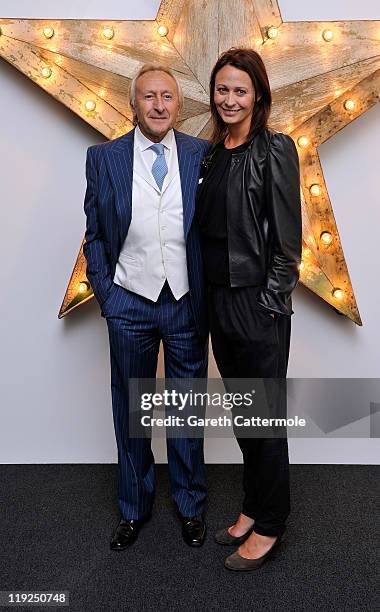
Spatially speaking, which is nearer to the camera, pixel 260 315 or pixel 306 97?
pixel 260 315

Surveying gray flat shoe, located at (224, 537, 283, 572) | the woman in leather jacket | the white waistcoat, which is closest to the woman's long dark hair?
the woman in leather jacket

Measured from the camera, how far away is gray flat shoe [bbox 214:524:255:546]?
2.21 meters

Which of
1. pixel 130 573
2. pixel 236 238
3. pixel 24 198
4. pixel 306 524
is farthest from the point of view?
pixel 24 198

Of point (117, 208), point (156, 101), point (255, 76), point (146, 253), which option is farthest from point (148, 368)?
point (255, 76)

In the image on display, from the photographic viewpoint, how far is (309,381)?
278 centimetres

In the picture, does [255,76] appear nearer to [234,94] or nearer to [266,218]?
[234,94]

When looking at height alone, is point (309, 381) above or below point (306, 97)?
below

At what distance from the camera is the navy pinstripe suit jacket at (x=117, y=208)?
2.04 m

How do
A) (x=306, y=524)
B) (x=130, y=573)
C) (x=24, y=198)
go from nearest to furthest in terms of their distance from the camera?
(x=130, y=573)
(x=306, y=524)
(x=24, y=198)

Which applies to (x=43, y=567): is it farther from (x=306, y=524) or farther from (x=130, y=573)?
(x=306, y=524)

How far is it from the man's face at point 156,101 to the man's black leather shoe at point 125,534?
1.30 m

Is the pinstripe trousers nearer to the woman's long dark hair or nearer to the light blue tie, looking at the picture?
the light blue tie

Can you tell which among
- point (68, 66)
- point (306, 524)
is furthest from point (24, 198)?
point (306, 524)

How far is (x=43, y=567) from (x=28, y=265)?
1192mm
